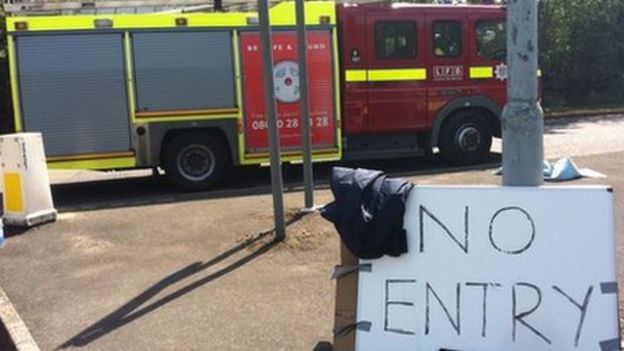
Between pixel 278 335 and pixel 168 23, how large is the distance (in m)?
6.91

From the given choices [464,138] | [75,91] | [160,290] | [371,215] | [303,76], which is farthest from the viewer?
[464,138]

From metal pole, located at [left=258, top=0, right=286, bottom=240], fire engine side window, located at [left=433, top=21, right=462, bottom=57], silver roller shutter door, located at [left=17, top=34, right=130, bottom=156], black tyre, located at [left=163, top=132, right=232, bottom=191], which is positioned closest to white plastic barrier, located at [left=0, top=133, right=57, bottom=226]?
silver roller shutter door, located at [left=17, top=34, right=130, bottom=156]

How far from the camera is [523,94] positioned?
3945mm

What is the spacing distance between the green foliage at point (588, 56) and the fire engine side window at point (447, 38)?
16.2 meters

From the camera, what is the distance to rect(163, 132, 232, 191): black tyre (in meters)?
11.0

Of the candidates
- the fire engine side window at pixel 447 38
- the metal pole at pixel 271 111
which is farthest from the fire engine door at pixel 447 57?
the metal pole at pixel 271 111

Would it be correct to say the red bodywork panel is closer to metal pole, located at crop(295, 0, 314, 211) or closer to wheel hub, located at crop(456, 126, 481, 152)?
wheel hub, located at crop(456, 126, 481, 152)

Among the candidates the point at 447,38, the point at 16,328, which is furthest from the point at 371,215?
the point at 447,38

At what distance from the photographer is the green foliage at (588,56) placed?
27.9 meters

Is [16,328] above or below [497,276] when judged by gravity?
below

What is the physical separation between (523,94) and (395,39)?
804 cm

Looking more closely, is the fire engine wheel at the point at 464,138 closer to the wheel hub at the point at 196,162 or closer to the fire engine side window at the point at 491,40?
the fire engine side window at the point at 491,40

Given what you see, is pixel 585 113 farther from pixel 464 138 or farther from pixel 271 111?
pixel 271 111

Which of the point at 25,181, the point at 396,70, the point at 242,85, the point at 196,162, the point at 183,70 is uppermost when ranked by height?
the point at 183,70
